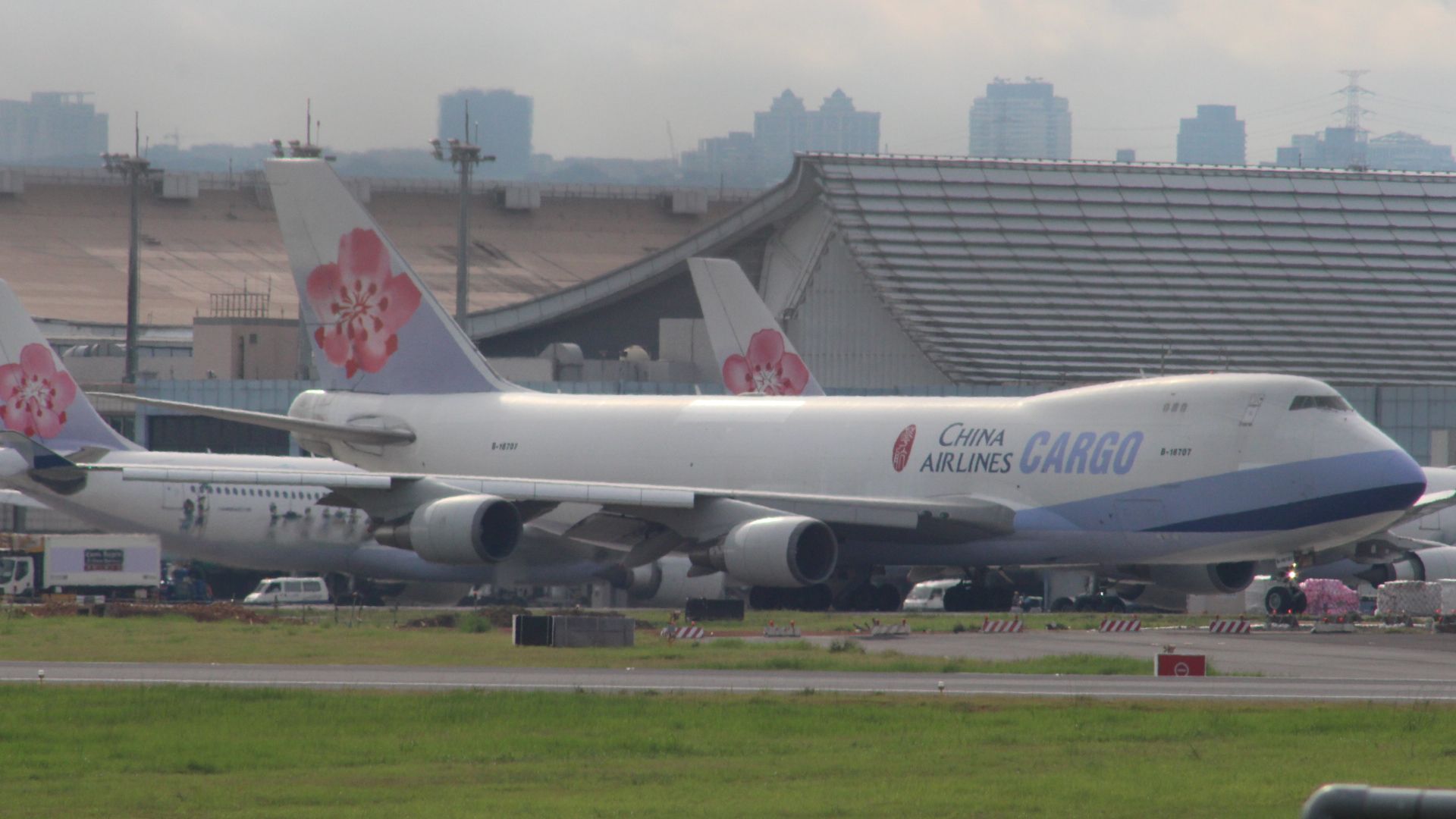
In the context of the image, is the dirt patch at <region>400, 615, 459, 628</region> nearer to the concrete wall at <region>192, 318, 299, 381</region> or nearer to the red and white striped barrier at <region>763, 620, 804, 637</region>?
the red and white striped barrier at <region>763, 620, 804, 637</region>

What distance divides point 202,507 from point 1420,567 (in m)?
31.7

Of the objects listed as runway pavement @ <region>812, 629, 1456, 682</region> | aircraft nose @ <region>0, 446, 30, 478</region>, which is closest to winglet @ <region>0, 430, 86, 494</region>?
aircraft nose @ <region>0, 446, 30, 478</region>

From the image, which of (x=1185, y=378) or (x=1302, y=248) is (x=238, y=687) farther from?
(x=1302, y=248)

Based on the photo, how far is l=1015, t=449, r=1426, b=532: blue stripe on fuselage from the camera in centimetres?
3544

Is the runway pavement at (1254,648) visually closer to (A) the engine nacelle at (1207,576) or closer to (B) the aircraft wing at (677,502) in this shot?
(A) the engine nacelle at (1207,576)

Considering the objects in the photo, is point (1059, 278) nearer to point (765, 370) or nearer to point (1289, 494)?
point (765, 370)

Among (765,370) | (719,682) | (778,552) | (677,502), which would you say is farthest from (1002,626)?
(765,370)

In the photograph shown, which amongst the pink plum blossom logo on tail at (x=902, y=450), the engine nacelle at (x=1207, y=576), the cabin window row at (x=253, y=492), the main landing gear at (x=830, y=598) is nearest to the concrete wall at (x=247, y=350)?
the cabin window row at (x=253, y=492)

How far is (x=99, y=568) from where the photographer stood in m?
55.5

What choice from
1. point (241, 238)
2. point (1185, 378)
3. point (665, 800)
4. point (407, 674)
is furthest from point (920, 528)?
point (241, 238)

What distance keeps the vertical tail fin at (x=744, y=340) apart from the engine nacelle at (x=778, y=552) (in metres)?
17.2

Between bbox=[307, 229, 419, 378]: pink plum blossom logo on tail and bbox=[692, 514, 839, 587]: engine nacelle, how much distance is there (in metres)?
13.4

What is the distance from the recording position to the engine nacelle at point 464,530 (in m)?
38.6

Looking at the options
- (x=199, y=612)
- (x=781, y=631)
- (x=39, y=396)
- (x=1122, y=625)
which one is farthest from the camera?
(x=39, y=396)
